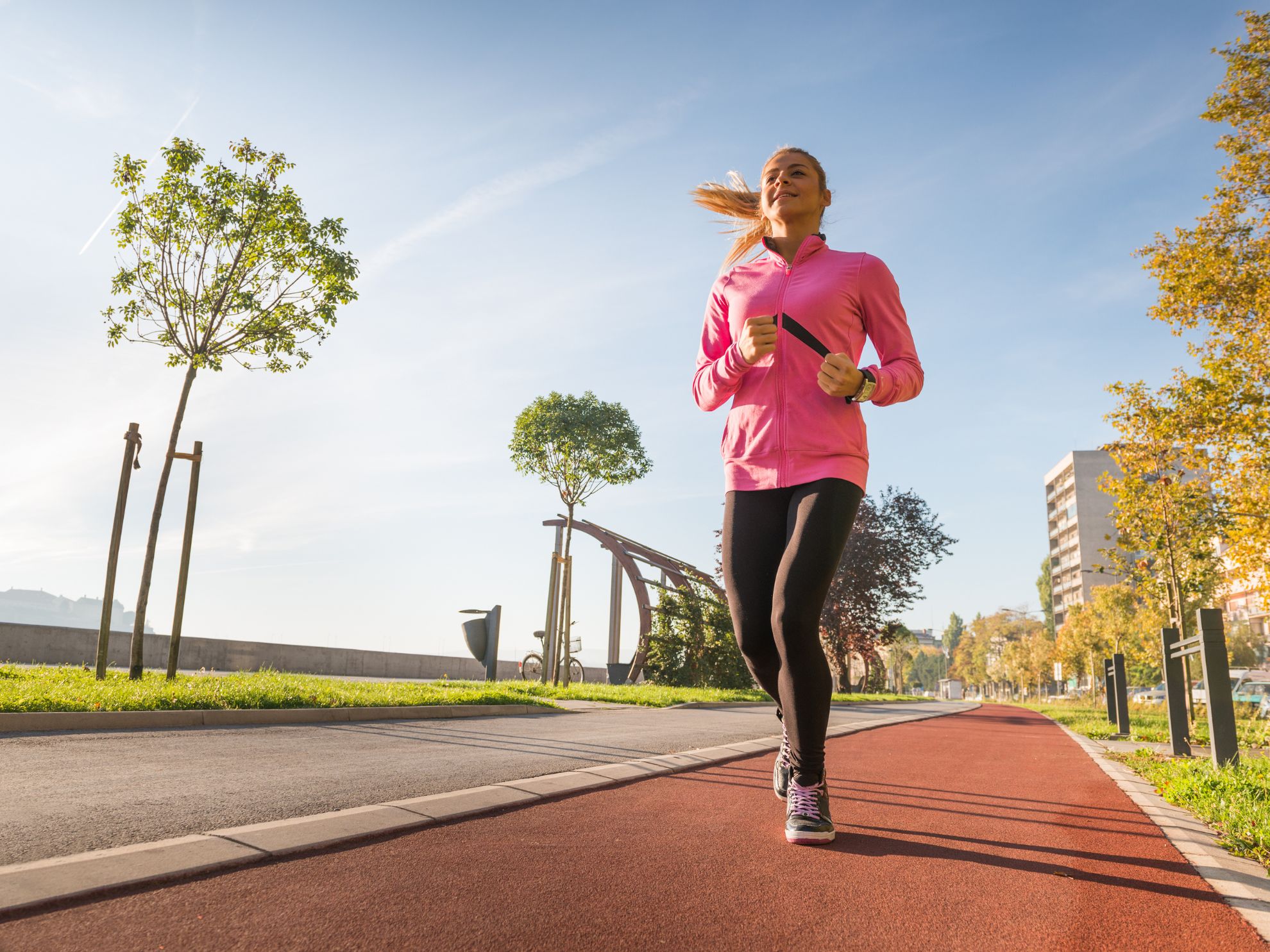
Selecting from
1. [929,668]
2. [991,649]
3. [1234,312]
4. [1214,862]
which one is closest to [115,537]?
[1214,862]

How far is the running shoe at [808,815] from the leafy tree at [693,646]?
63.0 feet

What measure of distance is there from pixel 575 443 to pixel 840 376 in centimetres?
1743

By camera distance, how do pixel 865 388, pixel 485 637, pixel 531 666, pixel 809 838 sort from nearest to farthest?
1. pixel 809 838
2. pixel 865 388
3. pixel 485 637
4. pixel 531 666

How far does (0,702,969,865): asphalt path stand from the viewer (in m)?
2.73

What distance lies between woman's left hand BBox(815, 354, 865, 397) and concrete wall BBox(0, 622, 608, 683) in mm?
15378

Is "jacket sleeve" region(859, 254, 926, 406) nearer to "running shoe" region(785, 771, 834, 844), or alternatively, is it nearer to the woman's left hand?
the woman's left hand

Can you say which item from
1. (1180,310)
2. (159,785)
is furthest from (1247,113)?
(159,785)

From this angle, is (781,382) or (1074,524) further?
(1074,524)

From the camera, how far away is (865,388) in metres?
2.77

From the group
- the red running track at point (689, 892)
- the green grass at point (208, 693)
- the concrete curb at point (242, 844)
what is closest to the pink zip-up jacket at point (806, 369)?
the red running track at point (689, 892)

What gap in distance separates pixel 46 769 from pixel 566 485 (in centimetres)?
1635

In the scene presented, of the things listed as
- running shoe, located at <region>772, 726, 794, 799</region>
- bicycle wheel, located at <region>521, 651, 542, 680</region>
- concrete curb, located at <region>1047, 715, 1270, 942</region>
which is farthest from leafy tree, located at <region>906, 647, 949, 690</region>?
running shoe, located at <region>772, 726, 794, 799</region>

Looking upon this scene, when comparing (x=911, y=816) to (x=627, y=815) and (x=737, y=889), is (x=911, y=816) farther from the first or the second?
(x=737, y=889)

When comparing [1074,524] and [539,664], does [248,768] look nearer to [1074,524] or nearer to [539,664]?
[539,664]
